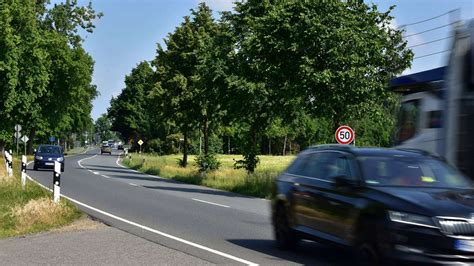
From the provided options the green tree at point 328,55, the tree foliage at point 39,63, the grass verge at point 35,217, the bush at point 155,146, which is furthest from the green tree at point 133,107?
the grass verge at point 35,217

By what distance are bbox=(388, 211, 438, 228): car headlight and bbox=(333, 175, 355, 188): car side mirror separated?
1.03 m

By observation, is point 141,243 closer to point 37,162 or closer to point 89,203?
point 89,203

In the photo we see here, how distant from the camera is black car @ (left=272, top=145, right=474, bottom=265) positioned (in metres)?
6.99

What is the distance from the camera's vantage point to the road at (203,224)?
31.0ft

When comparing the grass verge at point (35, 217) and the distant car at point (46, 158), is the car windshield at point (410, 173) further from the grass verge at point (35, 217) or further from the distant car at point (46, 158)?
the distant car at point (46, 158)

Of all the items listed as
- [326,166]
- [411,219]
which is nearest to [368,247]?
[411,219]

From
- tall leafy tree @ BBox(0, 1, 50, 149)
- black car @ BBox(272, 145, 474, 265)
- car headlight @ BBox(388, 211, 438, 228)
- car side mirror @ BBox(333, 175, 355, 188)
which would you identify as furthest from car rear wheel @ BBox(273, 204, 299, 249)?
tall leafy tree @ BBox(0, 1, 50, 149)

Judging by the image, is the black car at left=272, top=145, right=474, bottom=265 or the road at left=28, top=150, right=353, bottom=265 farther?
the road at left=28, top=150, right=353, bottom=265

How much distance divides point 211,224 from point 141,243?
3425mm

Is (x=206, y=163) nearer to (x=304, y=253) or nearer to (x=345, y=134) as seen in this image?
(x=345, y=134)

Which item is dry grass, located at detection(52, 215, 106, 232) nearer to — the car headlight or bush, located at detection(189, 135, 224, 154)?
the car headlight

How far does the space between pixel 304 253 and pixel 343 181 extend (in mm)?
1875

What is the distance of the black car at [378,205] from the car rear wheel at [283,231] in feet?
0.05

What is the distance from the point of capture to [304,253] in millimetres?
9789
